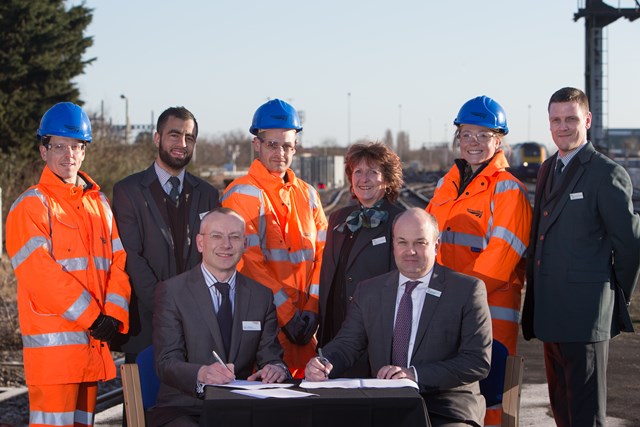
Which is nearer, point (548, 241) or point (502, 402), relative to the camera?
point (502, 402)

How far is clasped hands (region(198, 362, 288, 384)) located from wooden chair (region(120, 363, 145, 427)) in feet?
1.10

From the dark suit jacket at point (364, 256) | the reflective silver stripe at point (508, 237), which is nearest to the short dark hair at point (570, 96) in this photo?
the reflective silver stripe at point (508, 237)

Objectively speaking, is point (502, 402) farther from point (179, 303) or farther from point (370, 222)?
point (179, 303)

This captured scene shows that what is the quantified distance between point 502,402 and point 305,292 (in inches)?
68.1

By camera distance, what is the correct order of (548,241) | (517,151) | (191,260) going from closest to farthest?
(548,241) → (191,260) → (517,151)

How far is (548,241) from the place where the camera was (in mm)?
5520

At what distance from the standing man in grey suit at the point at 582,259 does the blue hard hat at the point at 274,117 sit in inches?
65.1

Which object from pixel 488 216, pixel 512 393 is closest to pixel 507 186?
pixel 488 216

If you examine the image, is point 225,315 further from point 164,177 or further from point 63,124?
point 63,124

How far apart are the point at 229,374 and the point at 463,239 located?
6.52ft

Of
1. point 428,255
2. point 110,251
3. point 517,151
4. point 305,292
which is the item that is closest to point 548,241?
point 428,255

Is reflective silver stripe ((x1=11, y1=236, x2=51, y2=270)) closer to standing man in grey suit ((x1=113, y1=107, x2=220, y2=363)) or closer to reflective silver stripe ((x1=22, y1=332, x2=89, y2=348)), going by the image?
reflective silver stripe ((x1=22, y1=332, x2=89, y2=348))

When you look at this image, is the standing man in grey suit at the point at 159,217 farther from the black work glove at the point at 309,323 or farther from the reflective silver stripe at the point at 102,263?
the black work glove at the point at 309,323

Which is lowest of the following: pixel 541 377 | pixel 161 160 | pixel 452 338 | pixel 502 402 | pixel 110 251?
pixel 541 377
